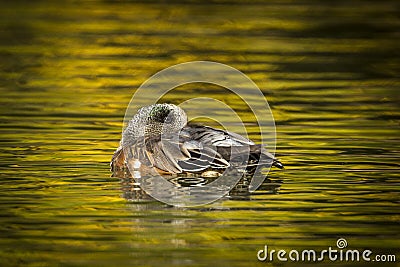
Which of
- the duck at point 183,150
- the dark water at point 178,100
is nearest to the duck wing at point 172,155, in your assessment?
the duck at point 183,150

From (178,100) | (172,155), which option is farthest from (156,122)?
(178,100)

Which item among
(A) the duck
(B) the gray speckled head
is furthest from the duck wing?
(B) the gray speckled head

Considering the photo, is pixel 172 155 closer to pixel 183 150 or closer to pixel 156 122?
pixel 183 150

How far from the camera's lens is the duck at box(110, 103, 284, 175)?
8.29 m

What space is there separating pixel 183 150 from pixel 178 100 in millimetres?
3573

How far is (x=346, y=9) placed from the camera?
18.7 meters

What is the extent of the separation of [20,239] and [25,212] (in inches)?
20.9

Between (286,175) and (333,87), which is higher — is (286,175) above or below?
below

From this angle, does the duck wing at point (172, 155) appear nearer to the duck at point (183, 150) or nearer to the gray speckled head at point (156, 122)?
the duck at point (183, 150)

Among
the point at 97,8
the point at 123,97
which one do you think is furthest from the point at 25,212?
the point at 97,8

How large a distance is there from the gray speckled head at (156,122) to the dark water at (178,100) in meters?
0.35

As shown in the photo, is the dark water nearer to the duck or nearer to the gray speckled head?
the duck

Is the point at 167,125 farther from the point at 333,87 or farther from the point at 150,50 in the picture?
the point at 150,50

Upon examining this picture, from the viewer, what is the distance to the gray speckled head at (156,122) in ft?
29.3
